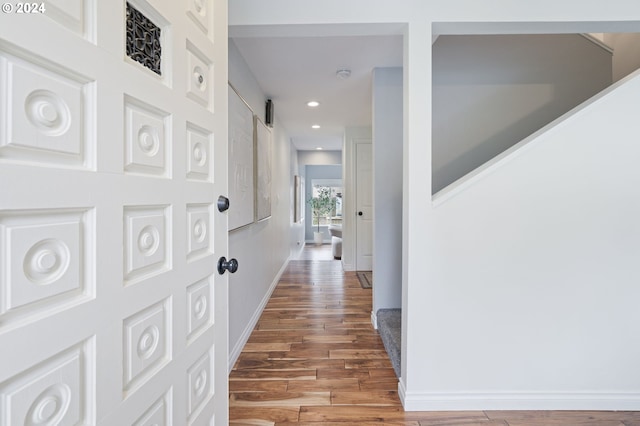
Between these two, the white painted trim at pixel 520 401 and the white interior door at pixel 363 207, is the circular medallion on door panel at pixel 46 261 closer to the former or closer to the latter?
the white painted trim at pixel 520 401

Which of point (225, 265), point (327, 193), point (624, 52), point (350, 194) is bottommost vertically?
point (225, 265)

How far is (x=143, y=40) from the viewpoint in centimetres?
77

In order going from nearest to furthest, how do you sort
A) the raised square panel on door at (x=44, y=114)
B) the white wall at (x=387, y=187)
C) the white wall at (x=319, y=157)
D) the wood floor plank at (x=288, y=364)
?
the raised square panel on door at (x=44, y=114) < the wood floor plank at (x=288, y=364) < the white wall at (x=387, y=187) < the white wall at (x=319, y=157)

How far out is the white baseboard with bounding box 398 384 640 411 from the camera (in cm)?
171

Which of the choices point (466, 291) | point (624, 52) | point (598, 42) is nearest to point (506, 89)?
point (598, 42)

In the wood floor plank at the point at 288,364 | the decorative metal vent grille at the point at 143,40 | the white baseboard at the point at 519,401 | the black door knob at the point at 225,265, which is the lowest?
the wood floor plank at the point at 288,364

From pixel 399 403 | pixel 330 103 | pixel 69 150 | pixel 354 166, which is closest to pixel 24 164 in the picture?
pixel 69 150

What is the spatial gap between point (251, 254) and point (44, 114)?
90.9 inches

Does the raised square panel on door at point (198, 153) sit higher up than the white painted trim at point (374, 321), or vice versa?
the raised square panel on door at point (198, 153)

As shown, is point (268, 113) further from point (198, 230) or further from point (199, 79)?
point (198, 230)

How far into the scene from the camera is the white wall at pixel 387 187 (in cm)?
279

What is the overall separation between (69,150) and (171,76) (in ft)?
1.29

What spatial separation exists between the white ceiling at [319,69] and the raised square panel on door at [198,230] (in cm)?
165

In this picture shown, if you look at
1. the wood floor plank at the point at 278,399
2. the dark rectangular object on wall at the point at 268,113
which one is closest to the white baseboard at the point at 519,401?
the wood floor plank at the point at 278,399
